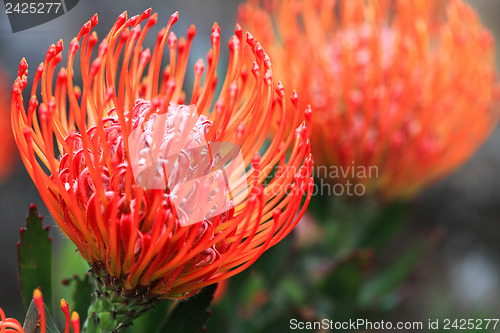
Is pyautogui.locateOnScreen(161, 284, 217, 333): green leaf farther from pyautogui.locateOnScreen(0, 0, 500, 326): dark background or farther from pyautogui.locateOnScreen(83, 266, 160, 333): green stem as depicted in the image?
pyautogui.locateOnScreen(0, 0, 500, 326): dark background

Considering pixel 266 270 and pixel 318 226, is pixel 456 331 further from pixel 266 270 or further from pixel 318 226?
pixel 266 270

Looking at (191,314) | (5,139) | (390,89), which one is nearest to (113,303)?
(191,314)

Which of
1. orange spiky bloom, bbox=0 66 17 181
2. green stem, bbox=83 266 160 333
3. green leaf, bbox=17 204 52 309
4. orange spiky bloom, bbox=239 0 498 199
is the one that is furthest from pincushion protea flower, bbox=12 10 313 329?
orange spiky bloom, bbox=0 66 17 181

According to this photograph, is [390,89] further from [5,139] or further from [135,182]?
[5,139]

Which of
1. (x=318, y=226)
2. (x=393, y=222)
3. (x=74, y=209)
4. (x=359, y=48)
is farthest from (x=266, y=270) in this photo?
(x=74, y=209)

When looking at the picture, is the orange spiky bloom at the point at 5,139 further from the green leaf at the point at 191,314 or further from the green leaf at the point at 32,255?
the green leaf at the point at 191,314

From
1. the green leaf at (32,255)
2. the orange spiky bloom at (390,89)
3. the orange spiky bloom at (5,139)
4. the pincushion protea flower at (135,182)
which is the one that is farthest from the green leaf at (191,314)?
the orange spiky bloom at (5,139)

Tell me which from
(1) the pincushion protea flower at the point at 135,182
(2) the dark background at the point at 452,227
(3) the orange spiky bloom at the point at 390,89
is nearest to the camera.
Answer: (1) the pincushion protea flower at the point at 135,182
